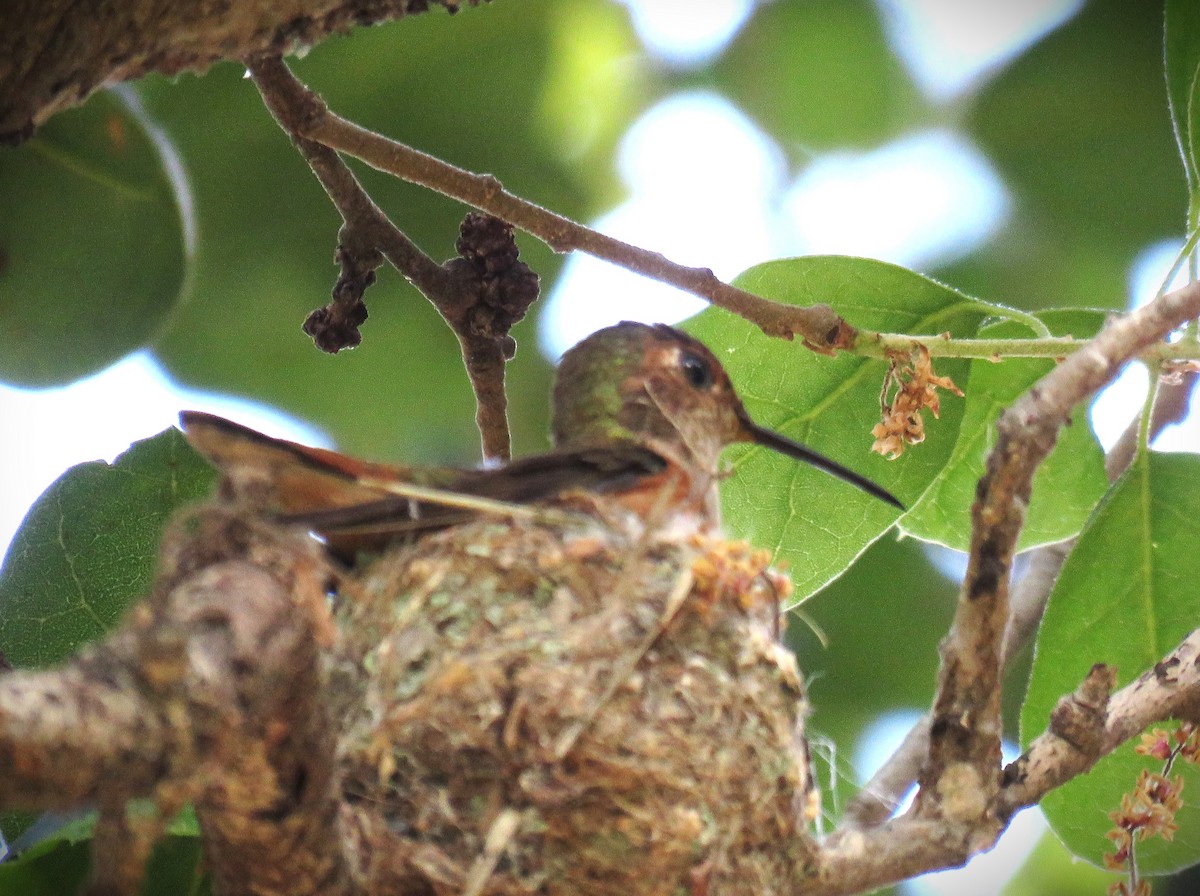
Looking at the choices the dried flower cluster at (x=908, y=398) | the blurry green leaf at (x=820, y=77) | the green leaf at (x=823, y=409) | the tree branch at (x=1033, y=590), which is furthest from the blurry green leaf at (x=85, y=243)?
the blurry green leaf at (x=820, y=77)

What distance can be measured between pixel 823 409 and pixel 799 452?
6.4 inches

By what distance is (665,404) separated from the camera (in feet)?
10.8

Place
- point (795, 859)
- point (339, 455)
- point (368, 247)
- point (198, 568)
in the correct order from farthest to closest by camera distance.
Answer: point (368, 247)
point (339, 455)
point (795, 859)
point (198, 568)

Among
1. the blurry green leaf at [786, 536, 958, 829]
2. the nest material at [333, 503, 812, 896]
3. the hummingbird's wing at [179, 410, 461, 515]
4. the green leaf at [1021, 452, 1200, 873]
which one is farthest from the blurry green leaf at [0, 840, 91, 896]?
the blurry green leaf at [786, 536, 958, 829]

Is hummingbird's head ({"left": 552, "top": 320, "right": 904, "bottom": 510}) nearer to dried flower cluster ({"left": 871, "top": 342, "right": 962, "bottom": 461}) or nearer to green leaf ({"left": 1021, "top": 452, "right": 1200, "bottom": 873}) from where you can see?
dried flower cluster ({"left": 871, "top": 342, "right": 962, "bottom": 461})

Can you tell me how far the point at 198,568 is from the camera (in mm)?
1588

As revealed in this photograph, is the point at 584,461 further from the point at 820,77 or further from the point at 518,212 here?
the point at 820,77

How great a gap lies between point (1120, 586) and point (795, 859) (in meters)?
1.30

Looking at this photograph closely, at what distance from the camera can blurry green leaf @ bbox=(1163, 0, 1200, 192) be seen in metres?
3.04

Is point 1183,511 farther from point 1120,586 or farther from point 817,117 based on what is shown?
point 817,117

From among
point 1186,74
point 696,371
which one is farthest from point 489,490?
point 1186,74

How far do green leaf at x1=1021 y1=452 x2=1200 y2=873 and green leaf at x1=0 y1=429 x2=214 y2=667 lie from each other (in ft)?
6.72

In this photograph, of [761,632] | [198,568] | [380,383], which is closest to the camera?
[198,568]

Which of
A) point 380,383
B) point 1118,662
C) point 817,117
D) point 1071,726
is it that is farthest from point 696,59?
point 1071,726
